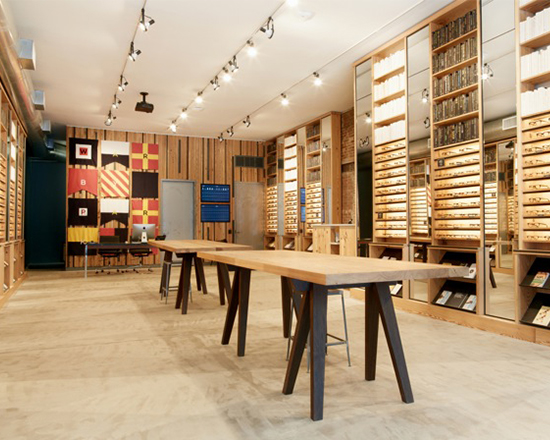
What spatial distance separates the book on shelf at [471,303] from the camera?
4875 millimetres

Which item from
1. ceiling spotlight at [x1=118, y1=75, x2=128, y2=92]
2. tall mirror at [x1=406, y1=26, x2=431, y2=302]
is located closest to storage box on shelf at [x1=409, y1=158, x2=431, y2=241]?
tall mirror at [x1=406, y1=26, x2=431, y2=302]

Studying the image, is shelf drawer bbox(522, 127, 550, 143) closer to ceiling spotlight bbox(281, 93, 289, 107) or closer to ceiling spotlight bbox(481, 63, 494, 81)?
ceiling spotlight bbox(481, 63, 494, 81)

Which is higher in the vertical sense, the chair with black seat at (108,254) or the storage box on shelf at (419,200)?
the storage box on shelf at (419,200)

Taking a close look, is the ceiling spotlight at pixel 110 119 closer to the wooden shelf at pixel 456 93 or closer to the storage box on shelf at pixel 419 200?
the storage box on shelf at pixel 419 200

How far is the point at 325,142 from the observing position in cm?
982

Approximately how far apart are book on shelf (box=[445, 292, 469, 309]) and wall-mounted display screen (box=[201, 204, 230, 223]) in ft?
26.8

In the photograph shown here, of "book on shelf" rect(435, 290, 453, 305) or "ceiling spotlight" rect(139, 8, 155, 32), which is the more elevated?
"ceiling spotlight" rect(139, 8, 155, 32)

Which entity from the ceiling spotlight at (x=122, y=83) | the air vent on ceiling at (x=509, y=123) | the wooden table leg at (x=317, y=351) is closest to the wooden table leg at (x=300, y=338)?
the wooden table leg at (x=317, y=351)

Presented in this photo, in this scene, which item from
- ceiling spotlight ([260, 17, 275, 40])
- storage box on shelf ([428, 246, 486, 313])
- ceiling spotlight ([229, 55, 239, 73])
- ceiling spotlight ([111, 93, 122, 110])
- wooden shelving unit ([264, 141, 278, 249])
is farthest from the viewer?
wooden shelving unit ([264, 141, 278, 249])

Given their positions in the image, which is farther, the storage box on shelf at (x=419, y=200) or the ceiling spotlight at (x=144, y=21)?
the storage box on shelf at (x=419, y=200)

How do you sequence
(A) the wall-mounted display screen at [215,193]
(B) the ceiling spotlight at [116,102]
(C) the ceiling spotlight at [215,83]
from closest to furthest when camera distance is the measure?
1. (C) the ceiling spotlight at [215,83]
2. (B) the ceiling spotlight at [116,102]
3. (A) the wall-mounted display screen at [215,193]

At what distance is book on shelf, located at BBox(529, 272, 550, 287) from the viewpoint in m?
4.12

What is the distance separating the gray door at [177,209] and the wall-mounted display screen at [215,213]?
0.31 meters

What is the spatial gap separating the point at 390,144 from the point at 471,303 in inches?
97.1
